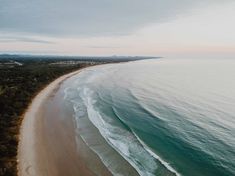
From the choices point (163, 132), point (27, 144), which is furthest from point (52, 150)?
point (163, 132)

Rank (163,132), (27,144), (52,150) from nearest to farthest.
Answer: (52,150) < (27,144) < (163,132)

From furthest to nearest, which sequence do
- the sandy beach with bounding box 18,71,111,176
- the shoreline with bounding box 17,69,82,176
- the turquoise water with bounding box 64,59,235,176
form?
the turquoise water with bounding box 64,59,235,176 < the shoreline with bounding box 17,69,82,176 < the sandy beach with bounding box 18,71,111,176

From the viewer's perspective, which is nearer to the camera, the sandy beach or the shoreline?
the sandy beach

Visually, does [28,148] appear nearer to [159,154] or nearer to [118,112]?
[159,154]

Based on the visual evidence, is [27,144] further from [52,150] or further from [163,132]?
[163,132]

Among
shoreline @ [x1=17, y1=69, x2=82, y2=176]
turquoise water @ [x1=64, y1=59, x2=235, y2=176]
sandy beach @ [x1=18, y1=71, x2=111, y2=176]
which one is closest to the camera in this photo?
sandy beach @ [x1=18, y1=71, x2=111, y2=176]

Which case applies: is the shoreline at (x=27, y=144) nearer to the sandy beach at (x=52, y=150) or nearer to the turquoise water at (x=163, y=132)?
the sandy beach at (x=52, y=150)

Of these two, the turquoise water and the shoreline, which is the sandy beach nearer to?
the shoreline

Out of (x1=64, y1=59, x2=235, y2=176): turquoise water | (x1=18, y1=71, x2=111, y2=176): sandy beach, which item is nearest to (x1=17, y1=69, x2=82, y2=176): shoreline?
(x1=18, y1=71, x2=111, y2=176): sandy beach
